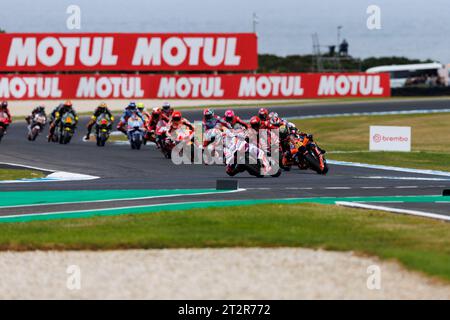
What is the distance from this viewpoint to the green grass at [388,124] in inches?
1174

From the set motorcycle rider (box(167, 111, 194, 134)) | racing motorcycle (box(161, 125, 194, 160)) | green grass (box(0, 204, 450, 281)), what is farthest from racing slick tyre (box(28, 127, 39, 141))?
green grass (box(0, 204, 450, 281))

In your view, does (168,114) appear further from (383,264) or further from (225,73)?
(225,73)

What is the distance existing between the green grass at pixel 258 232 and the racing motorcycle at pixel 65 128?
63.7 ft

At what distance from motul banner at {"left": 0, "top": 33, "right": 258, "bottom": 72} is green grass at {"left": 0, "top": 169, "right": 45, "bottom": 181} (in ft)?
107

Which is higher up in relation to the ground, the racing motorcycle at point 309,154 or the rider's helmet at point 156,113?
the rider's helmet at point 156,113

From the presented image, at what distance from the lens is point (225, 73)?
195ft

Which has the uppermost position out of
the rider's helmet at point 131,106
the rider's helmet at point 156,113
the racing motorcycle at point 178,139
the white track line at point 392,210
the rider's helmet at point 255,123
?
the rider's helmet at point 131,106

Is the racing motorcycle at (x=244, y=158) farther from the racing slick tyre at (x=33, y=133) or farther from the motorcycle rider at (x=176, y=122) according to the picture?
the racing slick tyre at (x=33, y=133)

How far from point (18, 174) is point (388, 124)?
28.5m

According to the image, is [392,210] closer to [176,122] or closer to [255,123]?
[255,123]

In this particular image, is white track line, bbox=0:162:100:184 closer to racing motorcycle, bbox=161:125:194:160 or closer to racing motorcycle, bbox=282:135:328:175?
racing motorcycle, bbox=161:125:194:160

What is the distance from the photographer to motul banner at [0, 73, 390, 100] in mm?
56812

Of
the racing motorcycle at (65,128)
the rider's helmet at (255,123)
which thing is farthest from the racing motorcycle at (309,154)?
the racing motorcycle at (65,128)
